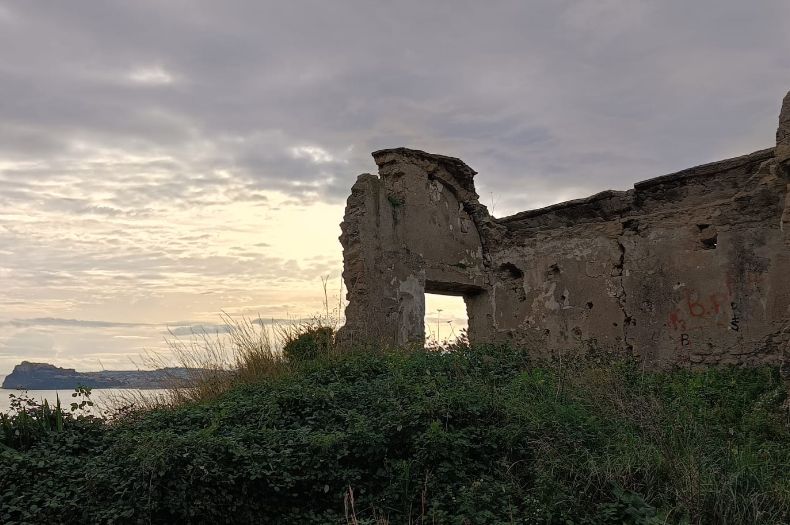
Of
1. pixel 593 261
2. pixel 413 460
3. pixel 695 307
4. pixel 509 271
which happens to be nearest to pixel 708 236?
pixel 695 307

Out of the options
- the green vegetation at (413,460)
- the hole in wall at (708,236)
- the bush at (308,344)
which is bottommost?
the green vegetation at (413,460)

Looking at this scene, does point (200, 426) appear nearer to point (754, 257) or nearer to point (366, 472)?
point (366, 472)

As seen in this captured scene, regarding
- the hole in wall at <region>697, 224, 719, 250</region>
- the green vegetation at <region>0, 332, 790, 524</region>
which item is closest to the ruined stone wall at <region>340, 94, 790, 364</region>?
the hole in wall at <region>697, 224, 719, 250</region>

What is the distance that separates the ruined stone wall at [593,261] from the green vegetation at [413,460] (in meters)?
1.92

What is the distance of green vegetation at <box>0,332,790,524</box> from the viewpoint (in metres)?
4.59

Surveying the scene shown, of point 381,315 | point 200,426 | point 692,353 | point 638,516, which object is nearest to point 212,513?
point 200,426

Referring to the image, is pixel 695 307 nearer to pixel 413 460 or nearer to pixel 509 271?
pixel 509 271

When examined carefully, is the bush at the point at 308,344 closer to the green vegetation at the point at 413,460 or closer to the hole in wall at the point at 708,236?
the green vegetation at the point at 413,460

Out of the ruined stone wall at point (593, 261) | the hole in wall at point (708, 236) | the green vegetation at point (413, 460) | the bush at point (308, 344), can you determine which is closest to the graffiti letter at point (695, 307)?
the ruined stone wall at point (593, 261)

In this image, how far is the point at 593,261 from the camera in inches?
384

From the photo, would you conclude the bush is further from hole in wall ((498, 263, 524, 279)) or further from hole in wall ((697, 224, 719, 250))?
hole in wall ((697, 224, 719, 250))

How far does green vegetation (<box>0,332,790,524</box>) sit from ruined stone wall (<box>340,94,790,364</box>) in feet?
6.30

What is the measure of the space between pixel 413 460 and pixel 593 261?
5.61 m

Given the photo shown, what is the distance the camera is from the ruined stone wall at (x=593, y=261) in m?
8.02
